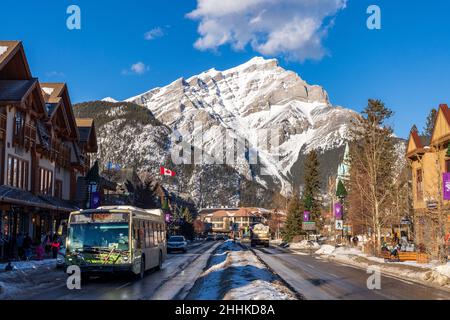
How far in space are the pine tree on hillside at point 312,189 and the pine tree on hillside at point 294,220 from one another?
1.54 metres

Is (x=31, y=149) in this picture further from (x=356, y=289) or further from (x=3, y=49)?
(x=356, y=289)

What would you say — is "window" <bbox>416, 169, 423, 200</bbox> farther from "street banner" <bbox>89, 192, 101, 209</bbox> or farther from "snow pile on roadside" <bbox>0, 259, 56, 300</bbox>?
"snow pile on roadside" <bbox>0, 259, 56, 300</bbox>

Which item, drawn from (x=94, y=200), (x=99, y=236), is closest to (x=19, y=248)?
(x=99, y=236)

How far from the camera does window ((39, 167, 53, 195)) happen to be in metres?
46.1

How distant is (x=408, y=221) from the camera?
58688mm

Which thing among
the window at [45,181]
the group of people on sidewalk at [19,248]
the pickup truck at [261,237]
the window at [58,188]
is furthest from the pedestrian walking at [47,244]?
the pickup truck at [261,237]

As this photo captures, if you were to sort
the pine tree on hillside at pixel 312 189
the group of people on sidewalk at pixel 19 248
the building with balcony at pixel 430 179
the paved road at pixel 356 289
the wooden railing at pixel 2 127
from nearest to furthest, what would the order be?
the paved road at pixel 356 289, the group of people on sidewalk at pixel 19 248, the wooden railing at pixel 2 127, the building with balcony at pixel 430 179, the pine tree on hillside at pixel 312 189

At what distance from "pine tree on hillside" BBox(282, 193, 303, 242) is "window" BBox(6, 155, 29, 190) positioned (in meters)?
56.1

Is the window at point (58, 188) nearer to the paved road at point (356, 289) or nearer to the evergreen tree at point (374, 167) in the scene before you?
the evergreen tree at point (374, 167)

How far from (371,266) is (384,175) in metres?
28.3

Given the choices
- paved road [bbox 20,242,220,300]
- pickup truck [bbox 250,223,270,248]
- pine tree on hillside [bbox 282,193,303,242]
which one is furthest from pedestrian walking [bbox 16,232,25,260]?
pine tree on hillside [bbox 282,193,303,242]

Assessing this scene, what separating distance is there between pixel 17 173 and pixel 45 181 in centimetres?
755

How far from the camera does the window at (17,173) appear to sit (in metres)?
38.3
